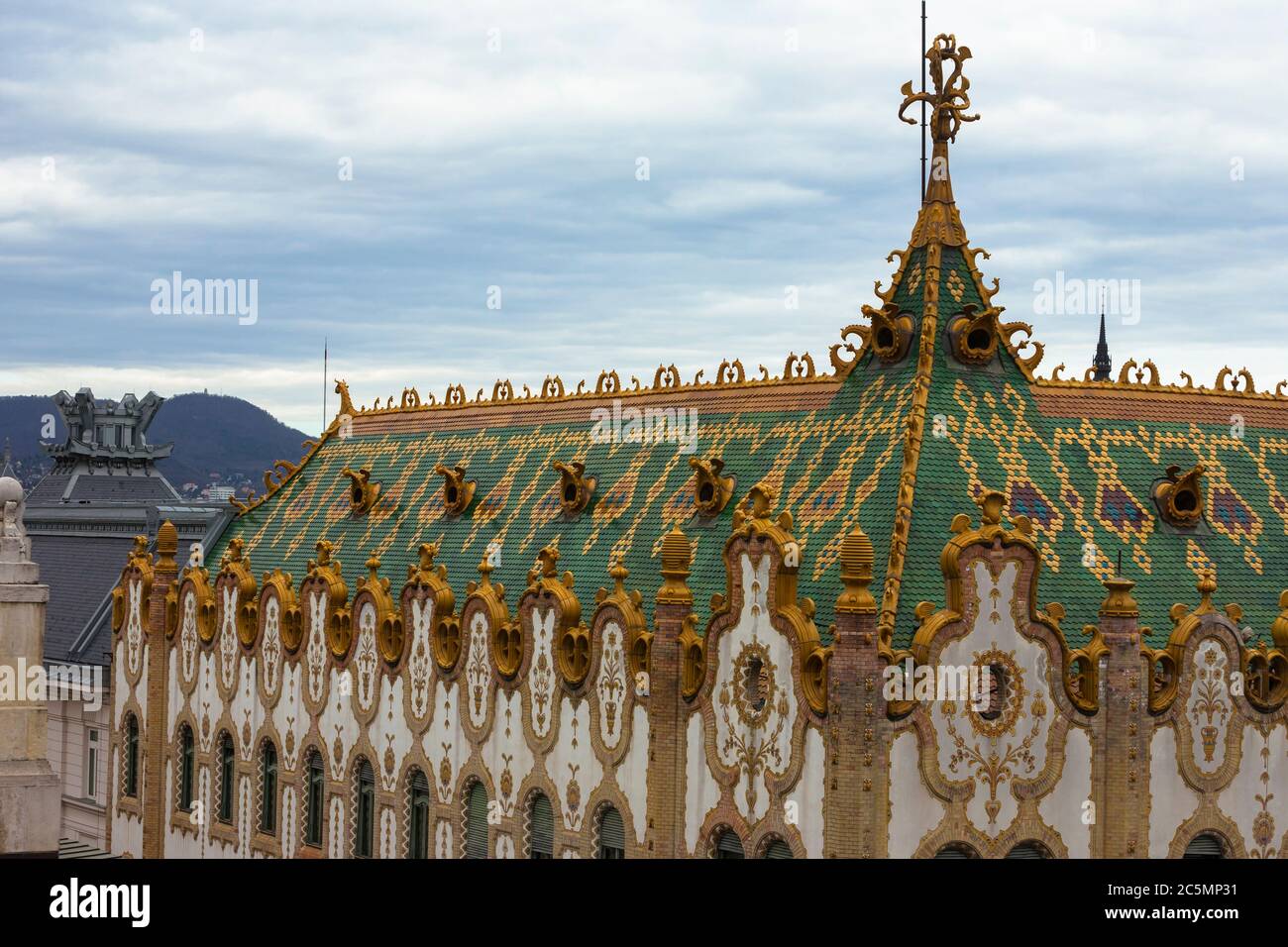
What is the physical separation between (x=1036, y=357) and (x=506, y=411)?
19.9 metres

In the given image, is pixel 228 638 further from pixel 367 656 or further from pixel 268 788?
pixel 367 656

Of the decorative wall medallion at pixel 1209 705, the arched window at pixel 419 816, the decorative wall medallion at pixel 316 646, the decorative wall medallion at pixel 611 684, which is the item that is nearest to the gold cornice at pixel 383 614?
the decorative wall medallion at pixel 316 646

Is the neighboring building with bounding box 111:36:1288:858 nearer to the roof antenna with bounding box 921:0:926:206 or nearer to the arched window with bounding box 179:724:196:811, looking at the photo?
the roof antenna with bounding box 921:0:926:206

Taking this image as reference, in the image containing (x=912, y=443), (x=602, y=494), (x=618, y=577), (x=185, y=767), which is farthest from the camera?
(x=185, y=767)

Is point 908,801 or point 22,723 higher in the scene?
point 22,723

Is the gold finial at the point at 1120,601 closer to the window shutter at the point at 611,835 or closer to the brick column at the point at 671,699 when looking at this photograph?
the brick column at the point at 671,699

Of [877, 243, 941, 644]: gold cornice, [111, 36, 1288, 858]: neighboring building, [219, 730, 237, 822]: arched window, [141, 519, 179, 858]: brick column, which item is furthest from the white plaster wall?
[141, 519, 179, 858]: brick column

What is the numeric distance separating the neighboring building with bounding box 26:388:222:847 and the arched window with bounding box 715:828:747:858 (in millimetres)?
37548

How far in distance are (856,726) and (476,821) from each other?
624 inches

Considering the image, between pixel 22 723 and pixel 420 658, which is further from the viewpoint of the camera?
pixel 420 658

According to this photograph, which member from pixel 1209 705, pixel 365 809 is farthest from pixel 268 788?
pixel 1209 705

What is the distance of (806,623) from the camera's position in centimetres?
4134

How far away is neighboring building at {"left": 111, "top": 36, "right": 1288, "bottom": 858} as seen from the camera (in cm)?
4122
